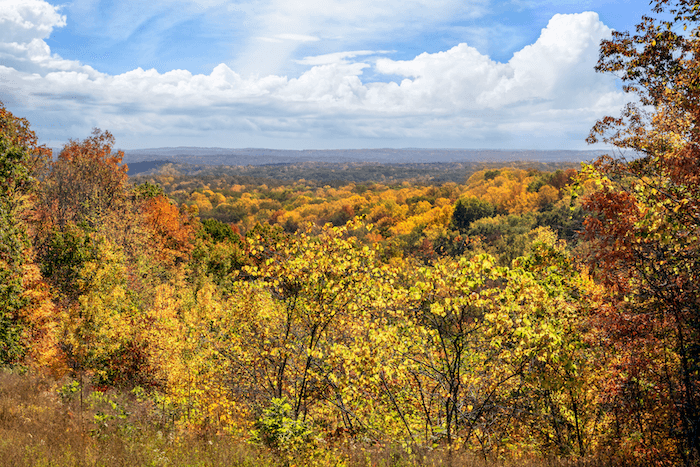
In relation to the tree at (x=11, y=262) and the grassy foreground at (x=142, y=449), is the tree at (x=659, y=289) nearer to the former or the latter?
the grassy foreground at (x=142, y=449)

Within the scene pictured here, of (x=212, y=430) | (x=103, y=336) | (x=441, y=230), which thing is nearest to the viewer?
(x=212, y=430)

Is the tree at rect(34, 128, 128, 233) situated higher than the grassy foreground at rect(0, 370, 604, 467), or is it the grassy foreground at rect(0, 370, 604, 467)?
the tree at rect(34, 128, 128, 233)

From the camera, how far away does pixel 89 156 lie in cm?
3859

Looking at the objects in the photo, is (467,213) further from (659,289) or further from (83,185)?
(659,289)

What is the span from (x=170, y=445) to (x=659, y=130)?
1452 centimetres

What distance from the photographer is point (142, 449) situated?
373 inches

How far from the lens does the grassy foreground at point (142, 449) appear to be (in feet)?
27.9

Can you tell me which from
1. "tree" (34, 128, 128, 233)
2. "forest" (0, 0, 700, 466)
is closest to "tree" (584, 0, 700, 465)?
"forest" (0, 0, 700, 466)

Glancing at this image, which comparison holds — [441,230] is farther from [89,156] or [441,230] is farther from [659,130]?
[659,130]

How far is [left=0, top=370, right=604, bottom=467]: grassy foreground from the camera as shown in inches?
335

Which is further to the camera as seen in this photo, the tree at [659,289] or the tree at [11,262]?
the tree at [11,262]

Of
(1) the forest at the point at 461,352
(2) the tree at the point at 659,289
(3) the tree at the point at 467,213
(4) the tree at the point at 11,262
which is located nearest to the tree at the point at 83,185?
(4) the tree at the point at 11,262

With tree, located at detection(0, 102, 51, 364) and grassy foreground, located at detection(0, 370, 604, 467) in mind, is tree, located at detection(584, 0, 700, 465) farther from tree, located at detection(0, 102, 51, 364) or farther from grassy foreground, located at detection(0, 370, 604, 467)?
tree, located at detection(0, 102, 51, 364)

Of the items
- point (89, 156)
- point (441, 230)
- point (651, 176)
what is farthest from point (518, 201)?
point (651, 176)
